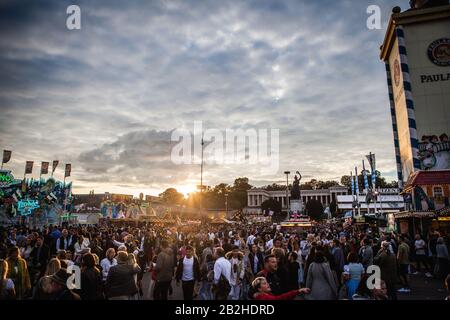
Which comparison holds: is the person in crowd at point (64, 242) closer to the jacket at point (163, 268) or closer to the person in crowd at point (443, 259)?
the jacket at point (163, 268)

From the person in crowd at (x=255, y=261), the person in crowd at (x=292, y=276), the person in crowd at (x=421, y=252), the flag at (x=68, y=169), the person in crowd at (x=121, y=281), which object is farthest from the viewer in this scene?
the flag at (x=68, y=169)

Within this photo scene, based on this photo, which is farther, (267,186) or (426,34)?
(267,186)

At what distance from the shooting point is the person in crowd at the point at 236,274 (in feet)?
26.6

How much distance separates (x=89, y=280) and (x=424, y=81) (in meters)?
33.1

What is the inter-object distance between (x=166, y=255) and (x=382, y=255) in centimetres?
628

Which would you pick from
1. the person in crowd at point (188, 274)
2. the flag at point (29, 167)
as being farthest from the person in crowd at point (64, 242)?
the flag at point (29, 167)

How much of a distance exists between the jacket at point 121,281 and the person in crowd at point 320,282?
362 centimetres

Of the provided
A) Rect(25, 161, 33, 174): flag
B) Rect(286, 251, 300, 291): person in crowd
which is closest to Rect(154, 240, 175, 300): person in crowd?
Rect(286, 251, 300, 291): person in crowd

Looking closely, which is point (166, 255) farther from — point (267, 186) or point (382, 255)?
point (267, 186)

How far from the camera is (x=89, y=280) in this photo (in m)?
6.21

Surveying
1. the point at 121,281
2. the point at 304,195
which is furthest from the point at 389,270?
the point at 304,195

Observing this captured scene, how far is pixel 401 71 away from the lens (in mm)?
29750

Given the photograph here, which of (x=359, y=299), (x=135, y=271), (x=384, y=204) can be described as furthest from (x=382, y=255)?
(x=384, y=204)
